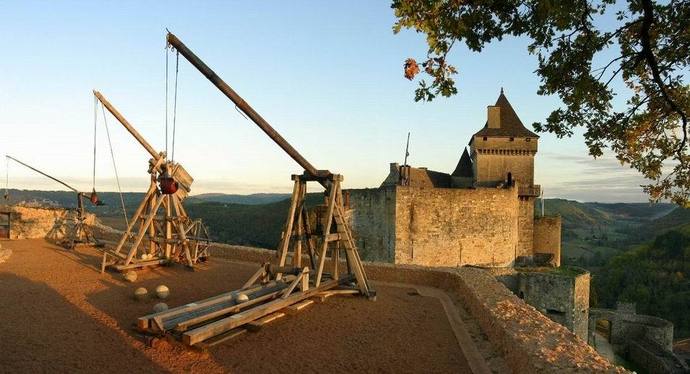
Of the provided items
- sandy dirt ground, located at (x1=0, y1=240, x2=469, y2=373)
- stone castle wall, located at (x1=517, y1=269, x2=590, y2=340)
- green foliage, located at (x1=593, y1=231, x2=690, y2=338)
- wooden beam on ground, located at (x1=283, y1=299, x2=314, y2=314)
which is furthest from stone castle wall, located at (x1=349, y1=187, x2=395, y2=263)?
green foliage, located at (x1=593, y1=231, x2=690, y2=338)

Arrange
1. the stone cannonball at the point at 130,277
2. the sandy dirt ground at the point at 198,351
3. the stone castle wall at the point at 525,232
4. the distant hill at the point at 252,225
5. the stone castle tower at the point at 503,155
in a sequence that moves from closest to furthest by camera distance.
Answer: the sandy dirt ground at the point at 198,351, the stone cannonball at the point at 130,277, the stone castle wall at the point at 525,232, the stone castle tower at the point at 503,155, the distant hill at the point at 252,225

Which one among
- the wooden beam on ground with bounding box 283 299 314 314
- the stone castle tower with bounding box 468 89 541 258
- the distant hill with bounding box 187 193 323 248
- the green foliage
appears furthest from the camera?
the green foliage

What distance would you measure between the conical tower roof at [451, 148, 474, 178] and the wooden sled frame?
21.9 meters

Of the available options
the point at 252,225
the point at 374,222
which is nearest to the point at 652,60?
the point at 374,222

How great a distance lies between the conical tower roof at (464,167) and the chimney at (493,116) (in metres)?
3.16

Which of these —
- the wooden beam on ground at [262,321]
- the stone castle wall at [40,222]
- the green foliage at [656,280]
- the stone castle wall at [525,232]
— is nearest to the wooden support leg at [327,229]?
the wooden beam on ground at [262,321]

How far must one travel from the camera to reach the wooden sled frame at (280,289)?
5711mm

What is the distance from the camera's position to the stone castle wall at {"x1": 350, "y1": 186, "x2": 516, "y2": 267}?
21000 millimetres

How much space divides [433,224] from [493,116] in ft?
35.7

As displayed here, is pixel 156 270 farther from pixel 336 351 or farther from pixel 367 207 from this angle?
pixel 367 207

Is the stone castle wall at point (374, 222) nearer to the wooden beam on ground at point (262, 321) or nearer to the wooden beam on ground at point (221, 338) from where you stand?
the wooden beam on ground at point (262, 321)

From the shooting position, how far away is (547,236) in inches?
1083

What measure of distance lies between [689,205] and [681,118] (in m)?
1.18

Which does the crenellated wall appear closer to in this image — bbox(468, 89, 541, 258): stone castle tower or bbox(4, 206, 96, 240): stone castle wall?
bbox(468, 89, 541, 258): stone castle tower
